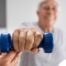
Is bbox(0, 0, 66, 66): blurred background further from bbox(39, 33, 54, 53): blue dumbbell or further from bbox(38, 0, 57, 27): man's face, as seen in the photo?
bbox(39, 33, 54, 53): blue dumbbell

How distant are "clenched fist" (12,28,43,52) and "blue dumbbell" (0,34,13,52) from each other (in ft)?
0.04

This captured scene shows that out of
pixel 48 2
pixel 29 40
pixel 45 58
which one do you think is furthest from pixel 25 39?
pixel 48 2

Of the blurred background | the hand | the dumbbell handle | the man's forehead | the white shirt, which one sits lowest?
the white shirt

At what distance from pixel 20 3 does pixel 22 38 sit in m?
1.01

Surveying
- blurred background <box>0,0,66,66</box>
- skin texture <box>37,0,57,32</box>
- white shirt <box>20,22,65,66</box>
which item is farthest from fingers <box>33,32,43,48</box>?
blurred background <box>0,0,66,66</box>

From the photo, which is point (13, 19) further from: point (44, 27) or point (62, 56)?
point (62, 56)

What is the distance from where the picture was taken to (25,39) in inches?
15.9

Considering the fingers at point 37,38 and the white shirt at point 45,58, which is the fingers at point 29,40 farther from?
the white shirt at point 45,58

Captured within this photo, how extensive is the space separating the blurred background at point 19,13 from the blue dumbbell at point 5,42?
0.97 metres

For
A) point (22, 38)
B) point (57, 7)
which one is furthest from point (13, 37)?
point (57, 7)

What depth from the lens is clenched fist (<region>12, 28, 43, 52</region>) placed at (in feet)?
1.33

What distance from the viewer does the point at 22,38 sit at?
0.40 m

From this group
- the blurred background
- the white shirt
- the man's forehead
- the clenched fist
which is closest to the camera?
the clenched fist

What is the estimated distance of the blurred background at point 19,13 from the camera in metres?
1.39
